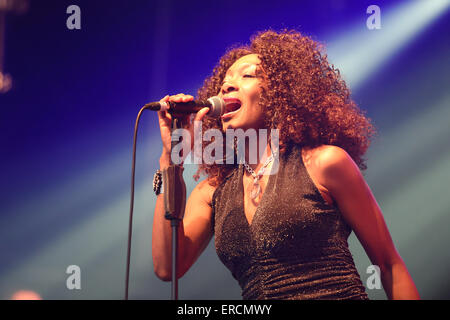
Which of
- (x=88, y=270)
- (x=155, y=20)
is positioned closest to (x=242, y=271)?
(x=88, y=270)

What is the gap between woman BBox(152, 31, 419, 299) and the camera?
1.38m

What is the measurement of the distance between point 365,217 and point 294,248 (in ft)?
0.81

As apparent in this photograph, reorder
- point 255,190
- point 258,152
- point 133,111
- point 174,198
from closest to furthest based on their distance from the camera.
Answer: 1. point 174,198
2. point 255,190
3. point 258,152
4. point 133,111

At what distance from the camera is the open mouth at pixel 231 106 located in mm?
1684

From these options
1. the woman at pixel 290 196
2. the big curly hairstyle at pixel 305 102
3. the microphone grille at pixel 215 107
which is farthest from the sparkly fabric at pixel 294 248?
the microphone grille at pixel 215 107

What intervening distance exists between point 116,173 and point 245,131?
3.56ft

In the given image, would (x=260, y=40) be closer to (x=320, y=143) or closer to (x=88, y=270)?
(x=320, y=143)

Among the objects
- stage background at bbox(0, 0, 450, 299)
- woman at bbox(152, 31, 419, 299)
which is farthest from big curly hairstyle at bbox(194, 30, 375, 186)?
stage background at bbox(0, 0, 450, 299)

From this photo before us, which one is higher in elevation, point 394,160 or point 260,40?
point 260,40

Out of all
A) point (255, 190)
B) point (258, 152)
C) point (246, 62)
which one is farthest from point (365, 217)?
point (246, 62)

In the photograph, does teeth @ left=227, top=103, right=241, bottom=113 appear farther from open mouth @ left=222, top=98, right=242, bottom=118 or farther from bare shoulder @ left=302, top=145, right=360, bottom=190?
bare shoulder @ left=302, top=145, right=360, bottom=190

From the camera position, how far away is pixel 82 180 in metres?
2.46

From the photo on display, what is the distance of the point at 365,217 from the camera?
1.40 meters

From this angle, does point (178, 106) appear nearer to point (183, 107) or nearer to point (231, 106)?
point (183, 107)
